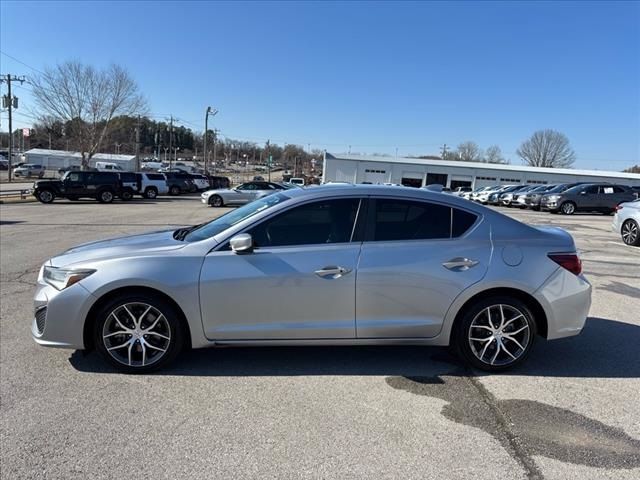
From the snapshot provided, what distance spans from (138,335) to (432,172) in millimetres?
72815

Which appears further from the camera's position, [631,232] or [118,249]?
[631,232]

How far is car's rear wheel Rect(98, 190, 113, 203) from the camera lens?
95.9 feet

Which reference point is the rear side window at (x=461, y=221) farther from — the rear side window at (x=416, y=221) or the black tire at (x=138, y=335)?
the black tire at (x=138, y=335)

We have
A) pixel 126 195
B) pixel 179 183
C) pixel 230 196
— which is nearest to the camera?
pixel 230 196

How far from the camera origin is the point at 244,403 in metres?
3.61

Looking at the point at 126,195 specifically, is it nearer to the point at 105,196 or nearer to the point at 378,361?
the point at 105,196

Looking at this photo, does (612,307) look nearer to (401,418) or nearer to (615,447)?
(615,447)

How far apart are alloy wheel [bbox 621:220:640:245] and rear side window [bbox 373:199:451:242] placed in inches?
440

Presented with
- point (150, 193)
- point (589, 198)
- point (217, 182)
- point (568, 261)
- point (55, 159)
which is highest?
point (55, 159)

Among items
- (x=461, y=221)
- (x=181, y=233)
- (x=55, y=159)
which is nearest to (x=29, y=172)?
(x=55, y=159)

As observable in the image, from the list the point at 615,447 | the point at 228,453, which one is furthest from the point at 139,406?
the point at 615,447

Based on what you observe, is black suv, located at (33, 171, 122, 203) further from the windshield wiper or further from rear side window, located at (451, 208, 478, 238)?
rear side window, located at (451, 208, 478, 238)

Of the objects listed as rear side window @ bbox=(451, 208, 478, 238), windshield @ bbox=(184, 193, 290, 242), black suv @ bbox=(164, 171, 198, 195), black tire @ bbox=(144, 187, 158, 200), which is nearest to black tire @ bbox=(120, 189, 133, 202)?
black tire @ bbox=(144, 187, 158, 200)

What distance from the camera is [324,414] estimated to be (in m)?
3.46
